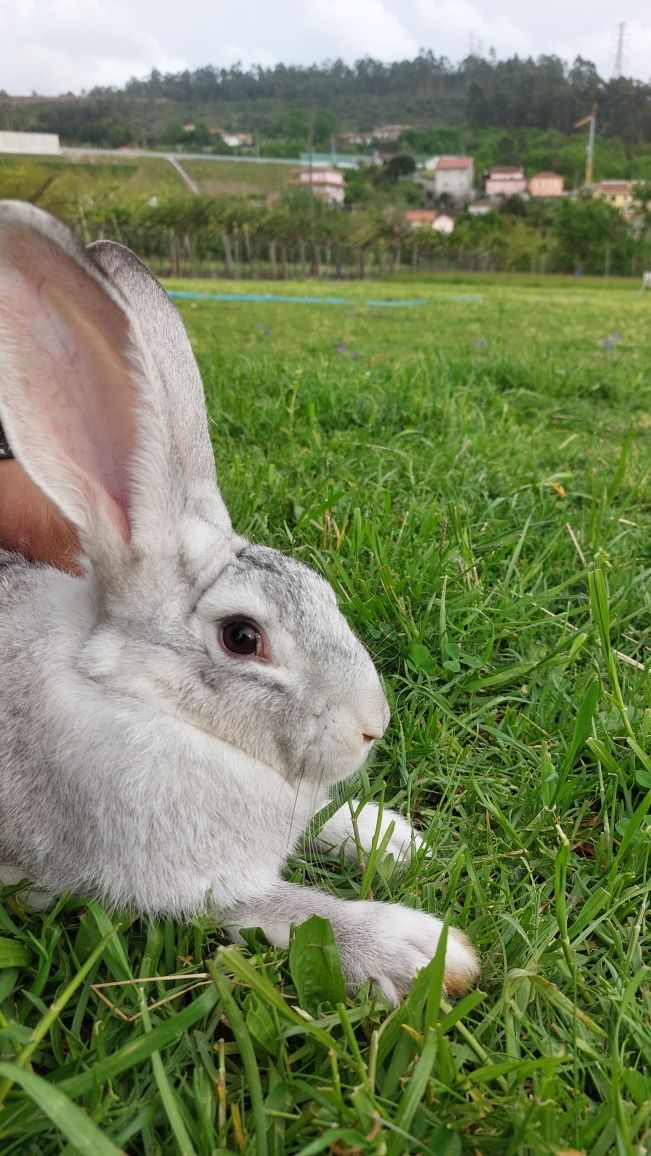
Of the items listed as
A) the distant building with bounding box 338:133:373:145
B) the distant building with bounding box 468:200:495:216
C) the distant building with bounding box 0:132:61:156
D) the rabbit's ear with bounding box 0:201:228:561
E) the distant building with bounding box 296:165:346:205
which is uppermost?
the distant building with bounding box 338:133:373:145

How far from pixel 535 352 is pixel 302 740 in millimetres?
6571

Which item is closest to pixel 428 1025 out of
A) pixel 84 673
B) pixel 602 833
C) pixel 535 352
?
pixel 602 833

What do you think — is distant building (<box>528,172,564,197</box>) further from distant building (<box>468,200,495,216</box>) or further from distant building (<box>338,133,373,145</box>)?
distant building (<box>338,133,373,145</box>)

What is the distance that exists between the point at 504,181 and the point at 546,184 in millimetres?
8034

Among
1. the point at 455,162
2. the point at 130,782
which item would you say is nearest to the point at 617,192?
the point at 455,162

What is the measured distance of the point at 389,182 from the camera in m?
68.7

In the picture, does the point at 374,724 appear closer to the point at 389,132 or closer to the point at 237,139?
the point at 237,139

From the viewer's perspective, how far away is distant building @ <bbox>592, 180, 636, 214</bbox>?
63.8 meters

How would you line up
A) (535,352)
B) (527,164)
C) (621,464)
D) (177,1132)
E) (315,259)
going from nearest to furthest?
1. (177,1132)
2. (621,464)
3. (535,352)
4. (315,259)
5. (527,164)

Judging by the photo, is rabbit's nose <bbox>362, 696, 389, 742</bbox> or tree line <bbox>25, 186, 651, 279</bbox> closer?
rabbit's nose <bbox>362, 696, 389, 742</bbox>

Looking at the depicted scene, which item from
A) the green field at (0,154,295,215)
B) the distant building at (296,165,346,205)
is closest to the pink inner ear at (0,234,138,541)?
the green field at (0,154,295,215)

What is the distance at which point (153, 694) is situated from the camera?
1775mm

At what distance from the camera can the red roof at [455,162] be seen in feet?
303

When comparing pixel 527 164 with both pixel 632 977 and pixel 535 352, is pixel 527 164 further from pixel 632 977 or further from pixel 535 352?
pixel 632 977
